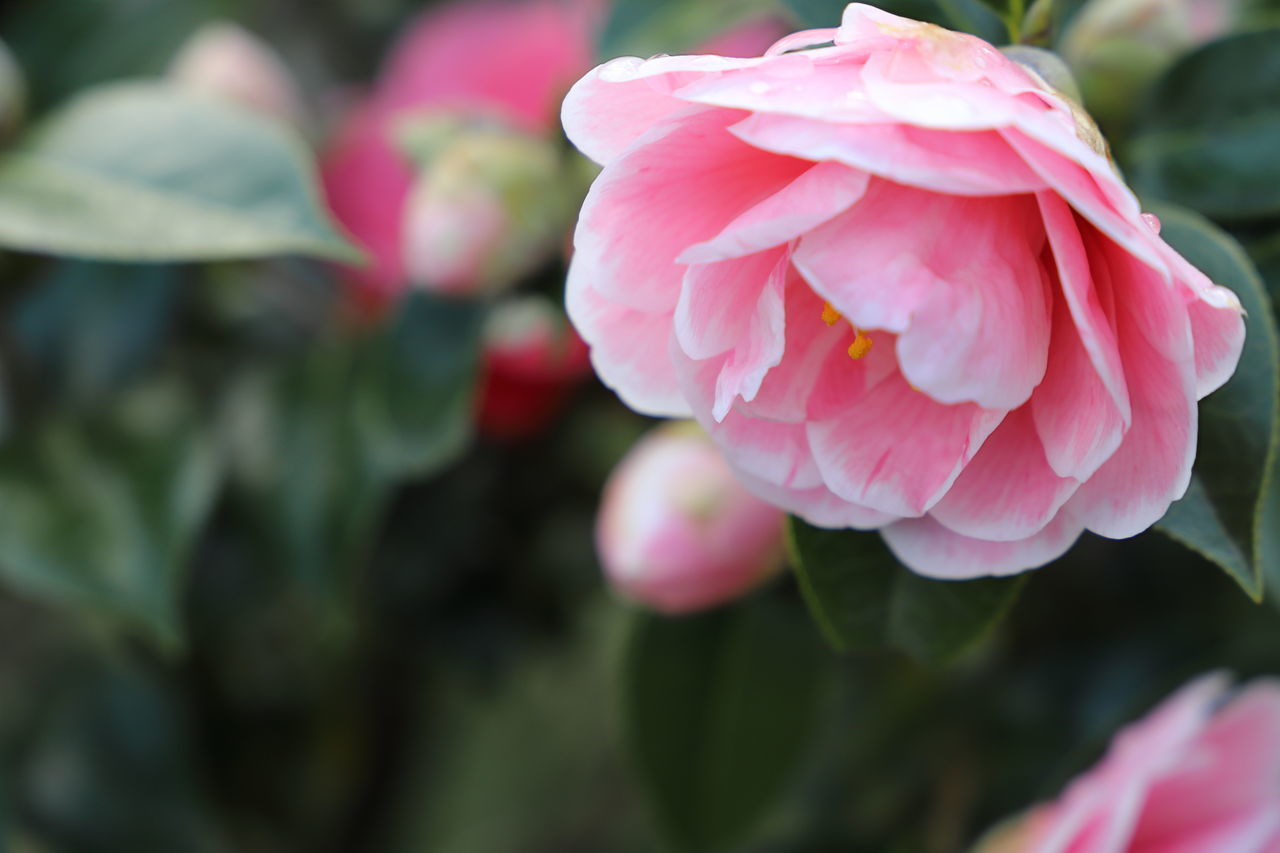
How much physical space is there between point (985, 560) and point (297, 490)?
442mm

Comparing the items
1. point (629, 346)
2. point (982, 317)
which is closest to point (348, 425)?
point (629, 346)

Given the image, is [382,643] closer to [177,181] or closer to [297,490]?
[297,490]

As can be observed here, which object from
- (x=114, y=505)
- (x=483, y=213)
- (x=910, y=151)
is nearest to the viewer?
(x=910, y=151)

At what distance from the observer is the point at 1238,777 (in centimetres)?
43

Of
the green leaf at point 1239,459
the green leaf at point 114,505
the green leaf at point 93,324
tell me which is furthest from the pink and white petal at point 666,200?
the green leaf at point 93,324

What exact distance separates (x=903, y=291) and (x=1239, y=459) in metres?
0.12

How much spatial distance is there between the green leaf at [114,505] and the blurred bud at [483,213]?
7.2 inches

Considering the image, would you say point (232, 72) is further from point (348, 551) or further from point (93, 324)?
point (348, 551)

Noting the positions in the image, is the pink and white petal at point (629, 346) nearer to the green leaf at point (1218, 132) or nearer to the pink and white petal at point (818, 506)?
the pink and white petal at point (818, 506)

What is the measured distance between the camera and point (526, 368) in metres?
0.69

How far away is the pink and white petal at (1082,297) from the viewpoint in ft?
0.90

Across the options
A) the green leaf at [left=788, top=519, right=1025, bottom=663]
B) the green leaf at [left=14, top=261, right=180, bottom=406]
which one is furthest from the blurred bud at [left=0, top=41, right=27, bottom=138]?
the green leaf at [left=788, top=519, right=1025, bottom=663]

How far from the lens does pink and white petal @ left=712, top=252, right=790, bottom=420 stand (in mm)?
302

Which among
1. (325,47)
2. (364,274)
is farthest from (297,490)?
(325,47)
